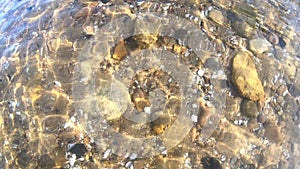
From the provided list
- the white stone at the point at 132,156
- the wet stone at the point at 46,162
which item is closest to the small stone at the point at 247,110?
the white stone at the point at 132,156

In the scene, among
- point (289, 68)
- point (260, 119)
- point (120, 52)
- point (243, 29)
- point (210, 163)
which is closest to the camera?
point (210, 163)

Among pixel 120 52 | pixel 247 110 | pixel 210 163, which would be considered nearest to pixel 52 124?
pixel 120 52

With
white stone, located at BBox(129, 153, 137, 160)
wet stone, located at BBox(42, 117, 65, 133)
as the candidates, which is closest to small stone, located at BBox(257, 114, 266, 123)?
white stone, located at BBox(129, 153, 137, 160)

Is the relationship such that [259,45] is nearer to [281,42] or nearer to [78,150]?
[281,42]

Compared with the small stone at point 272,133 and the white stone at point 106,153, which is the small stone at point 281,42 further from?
the white stone at point 106,153

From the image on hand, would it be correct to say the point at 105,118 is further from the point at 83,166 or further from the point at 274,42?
the point at 274,42

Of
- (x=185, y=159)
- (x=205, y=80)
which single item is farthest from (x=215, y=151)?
(x=205, y=80)

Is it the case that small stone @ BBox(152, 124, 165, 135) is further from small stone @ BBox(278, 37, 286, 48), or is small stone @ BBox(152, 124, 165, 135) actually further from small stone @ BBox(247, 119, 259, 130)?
small stone @ BBox(278, 37, 286, 48)
